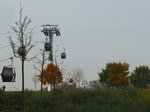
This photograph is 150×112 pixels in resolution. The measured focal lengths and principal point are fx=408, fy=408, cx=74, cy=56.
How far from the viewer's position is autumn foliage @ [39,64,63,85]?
43.5 meters

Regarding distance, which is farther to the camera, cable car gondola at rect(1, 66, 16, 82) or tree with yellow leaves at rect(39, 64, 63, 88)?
tree with yellow leaves at rect(39, 64, 63, 88)

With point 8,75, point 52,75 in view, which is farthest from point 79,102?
point 52,75

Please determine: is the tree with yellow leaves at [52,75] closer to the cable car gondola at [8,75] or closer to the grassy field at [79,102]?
the grassy field at [79,102]

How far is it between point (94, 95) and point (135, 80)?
64624 mm

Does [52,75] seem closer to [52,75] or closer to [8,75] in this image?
[52,75]

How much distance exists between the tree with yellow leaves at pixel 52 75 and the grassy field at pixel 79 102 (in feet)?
66.7

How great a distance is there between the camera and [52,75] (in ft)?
143

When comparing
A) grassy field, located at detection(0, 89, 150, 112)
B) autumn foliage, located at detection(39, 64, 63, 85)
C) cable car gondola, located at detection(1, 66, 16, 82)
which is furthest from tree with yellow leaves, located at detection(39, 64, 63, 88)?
cable car gondola, located at detection(1, 66, 16, 82)

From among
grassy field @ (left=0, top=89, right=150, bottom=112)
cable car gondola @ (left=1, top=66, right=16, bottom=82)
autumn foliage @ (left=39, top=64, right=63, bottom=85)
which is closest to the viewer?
grassy field @ (left=0, top=89, right=150, bottom=112)

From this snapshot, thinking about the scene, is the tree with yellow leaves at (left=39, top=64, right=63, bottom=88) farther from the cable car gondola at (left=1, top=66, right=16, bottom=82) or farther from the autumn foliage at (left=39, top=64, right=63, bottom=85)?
the cable car gondola at (left=1, top=66, right=16, bottom=82)

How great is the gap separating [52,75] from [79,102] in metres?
23.9

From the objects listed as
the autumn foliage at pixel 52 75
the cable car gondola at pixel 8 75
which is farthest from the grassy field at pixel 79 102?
the autumn foliage at pixel 52 75

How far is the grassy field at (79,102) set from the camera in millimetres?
17273

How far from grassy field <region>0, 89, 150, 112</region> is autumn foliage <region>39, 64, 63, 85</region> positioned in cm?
2034
